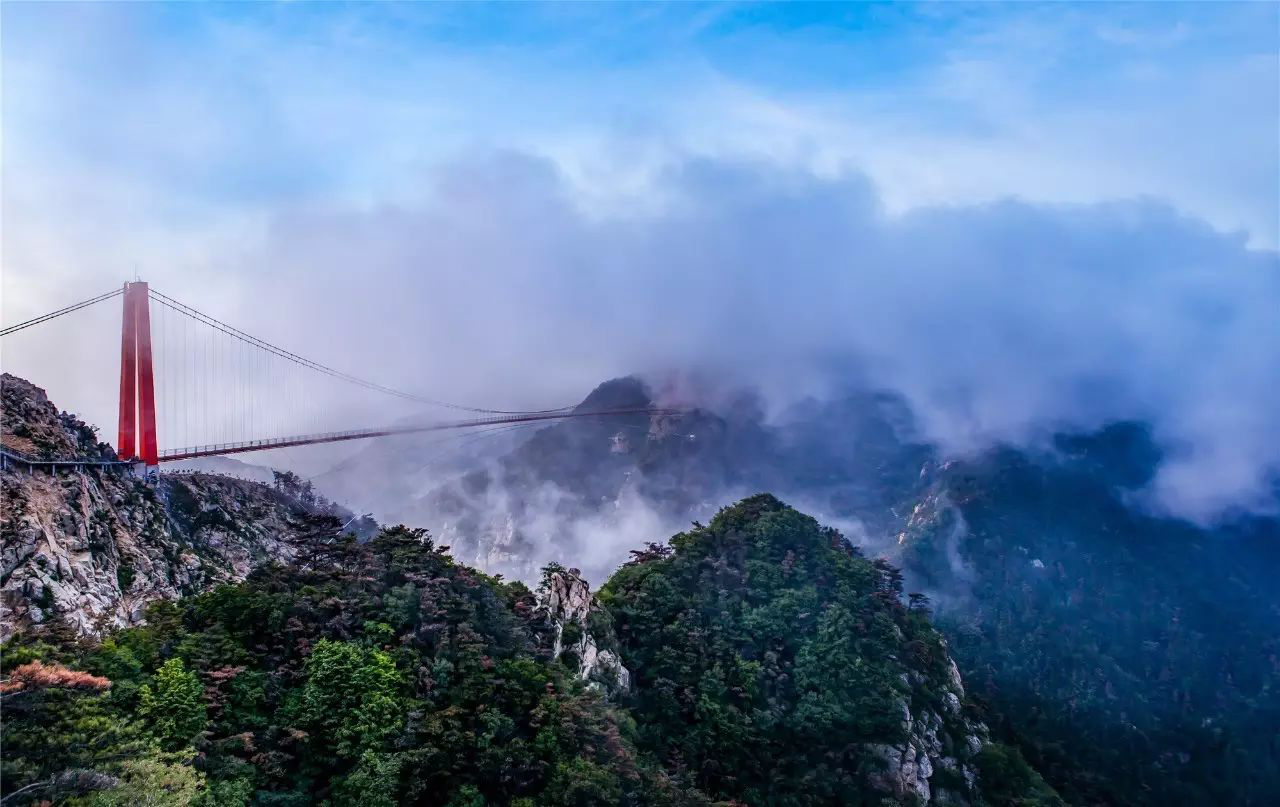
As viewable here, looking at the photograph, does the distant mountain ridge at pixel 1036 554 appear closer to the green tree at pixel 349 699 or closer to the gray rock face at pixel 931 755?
the gray rock face at pixel 931 755

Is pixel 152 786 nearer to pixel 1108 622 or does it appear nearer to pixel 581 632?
pixel 581 632

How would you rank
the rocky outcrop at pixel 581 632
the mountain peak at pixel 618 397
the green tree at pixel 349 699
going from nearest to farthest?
the green tree at pixel 349 699 → the rocky outcrop at pixel 581 632 → the mountain peak at pixel 618 397

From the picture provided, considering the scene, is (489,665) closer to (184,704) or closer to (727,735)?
(184,704)

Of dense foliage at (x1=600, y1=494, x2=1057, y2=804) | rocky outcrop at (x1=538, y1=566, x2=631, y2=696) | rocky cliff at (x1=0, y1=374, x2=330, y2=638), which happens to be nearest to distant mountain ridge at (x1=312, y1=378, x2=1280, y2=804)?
dense foliage at (x1=600, y1=494, x2=1057, y2=804)

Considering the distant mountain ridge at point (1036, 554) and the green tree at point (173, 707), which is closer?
the green tree at point (173, 707)

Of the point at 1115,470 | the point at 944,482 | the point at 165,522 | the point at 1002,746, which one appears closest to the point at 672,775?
the point at 1002,746

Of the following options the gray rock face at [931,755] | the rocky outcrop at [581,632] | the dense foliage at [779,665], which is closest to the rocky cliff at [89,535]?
the rocky outcrop at [581,632]
